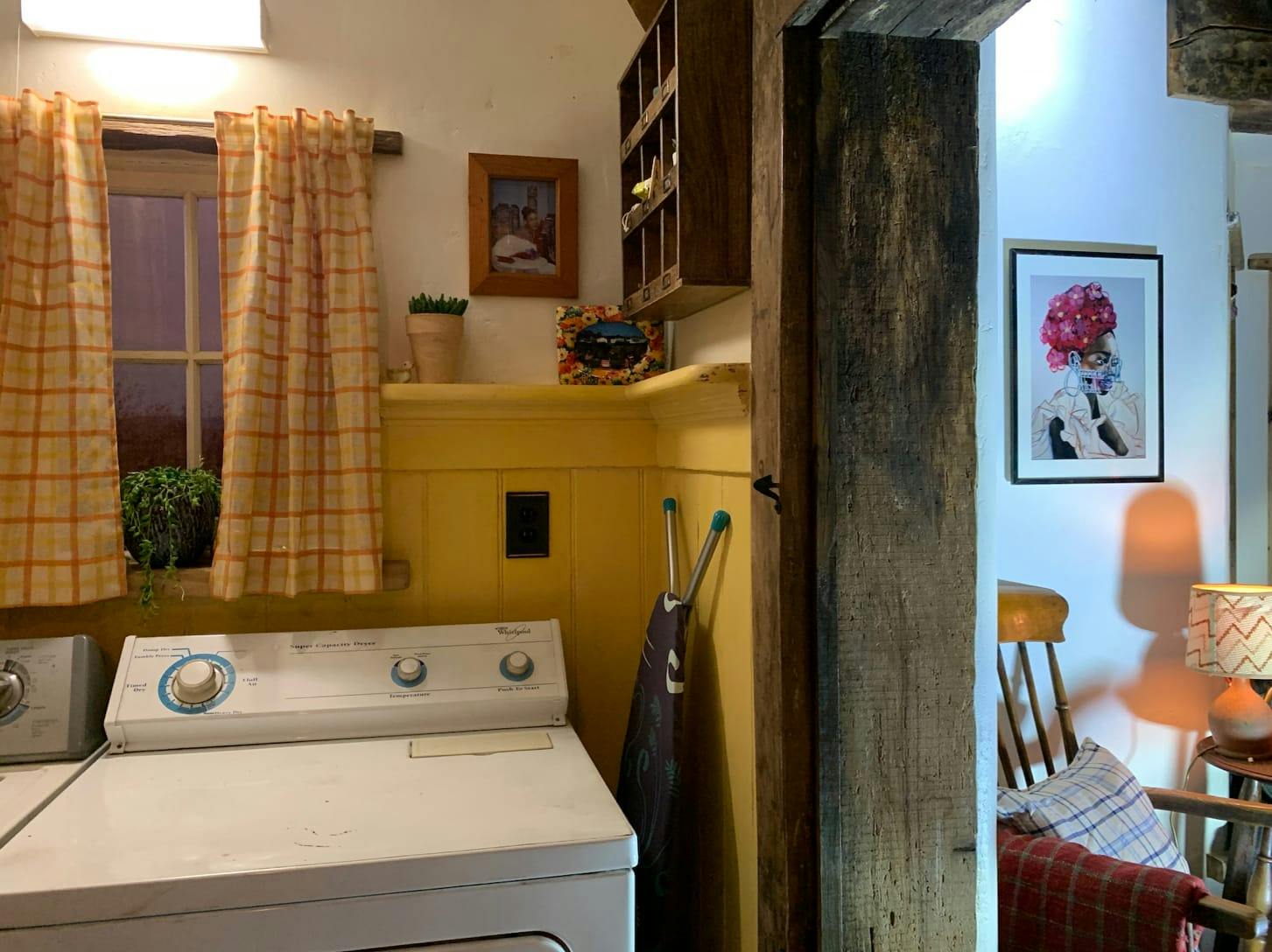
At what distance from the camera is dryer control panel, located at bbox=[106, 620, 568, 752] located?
1.51m

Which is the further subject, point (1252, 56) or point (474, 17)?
point (474, 17)

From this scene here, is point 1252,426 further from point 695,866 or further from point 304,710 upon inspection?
point 304,710

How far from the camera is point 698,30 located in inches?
50.7

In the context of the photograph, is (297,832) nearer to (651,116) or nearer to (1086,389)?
(651,116)

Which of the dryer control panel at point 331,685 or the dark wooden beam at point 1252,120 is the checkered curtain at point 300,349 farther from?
the dark wooden beam at point 1252,120

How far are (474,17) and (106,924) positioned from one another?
1596 mm

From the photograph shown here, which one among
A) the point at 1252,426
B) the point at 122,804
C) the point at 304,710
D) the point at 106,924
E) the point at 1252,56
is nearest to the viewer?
the point at 106,924

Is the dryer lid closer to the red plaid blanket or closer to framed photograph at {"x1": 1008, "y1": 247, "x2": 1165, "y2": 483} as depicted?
the red plaid blanket

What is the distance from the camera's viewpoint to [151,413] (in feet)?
5.80

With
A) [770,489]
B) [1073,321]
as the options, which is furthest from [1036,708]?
[770,489]

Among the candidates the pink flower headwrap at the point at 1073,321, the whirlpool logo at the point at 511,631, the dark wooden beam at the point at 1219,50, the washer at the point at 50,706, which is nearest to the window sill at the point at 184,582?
the washer at the point at 50,706

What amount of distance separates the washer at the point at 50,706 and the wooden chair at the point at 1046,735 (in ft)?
5.70

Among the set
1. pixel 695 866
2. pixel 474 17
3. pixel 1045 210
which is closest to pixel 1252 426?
pixel 1045 210

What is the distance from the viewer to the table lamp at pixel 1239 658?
82.6 inches
